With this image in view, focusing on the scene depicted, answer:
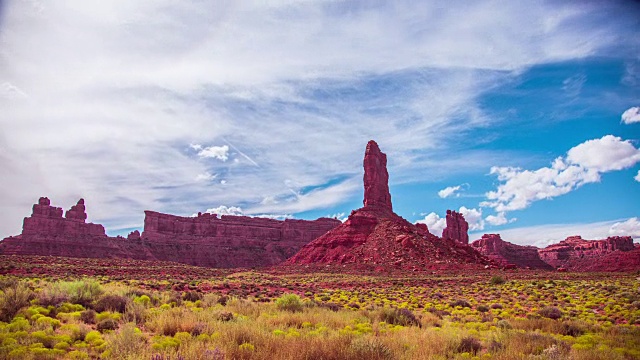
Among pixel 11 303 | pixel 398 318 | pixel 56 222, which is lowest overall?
pixel 398 318

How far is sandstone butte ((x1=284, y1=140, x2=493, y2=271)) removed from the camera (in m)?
61.0

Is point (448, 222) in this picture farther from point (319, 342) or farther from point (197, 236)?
point (319, 342)

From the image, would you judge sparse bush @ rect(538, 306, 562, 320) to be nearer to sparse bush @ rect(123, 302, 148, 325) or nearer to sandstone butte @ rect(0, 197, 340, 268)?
sparse bush @ rect(123, 302, 148, 325)

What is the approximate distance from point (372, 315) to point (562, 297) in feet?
51.6

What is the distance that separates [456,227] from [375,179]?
5935cm

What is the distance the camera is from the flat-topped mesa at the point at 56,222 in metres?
100

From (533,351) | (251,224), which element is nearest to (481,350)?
(533,351)

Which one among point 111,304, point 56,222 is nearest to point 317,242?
point 111,304

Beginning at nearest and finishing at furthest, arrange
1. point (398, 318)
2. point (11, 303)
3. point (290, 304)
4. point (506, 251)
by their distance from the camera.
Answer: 1. point (11, 303)
2. point (398, 318)
3. point (290, 304)
4. point (506, 251)

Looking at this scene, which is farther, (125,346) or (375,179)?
(375,179)

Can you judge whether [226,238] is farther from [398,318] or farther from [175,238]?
[398,318]

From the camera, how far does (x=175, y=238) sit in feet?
377

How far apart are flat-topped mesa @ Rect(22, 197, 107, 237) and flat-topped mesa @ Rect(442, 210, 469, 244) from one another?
110m

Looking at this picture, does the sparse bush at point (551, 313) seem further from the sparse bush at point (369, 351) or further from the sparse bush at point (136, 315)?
the sparse bush at point (136, 315)
